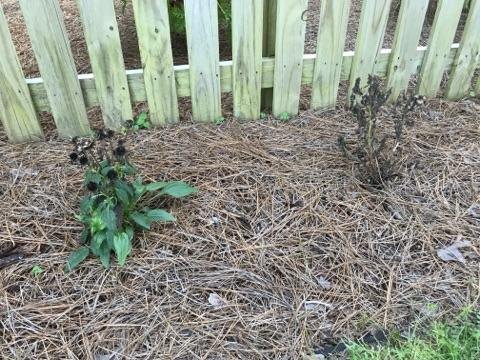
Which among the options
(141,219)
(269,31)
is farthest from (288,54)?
(141,219)

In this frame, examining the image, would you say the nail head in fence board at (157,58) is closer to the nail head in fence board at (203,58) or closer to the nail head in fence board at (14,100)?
the nail head in fence board at (203,58)

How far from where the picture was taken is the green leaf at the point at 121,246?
1764mm

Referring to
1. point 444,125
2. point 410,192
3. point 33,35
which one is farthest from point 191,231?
point 444,125

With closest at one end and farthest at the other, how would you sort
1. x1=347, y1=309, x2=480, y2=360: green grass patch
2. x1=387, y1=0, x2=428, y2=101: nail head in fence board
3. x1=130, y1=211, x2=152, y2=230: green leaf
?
x1=347, y1=309, x2=480, y2=360: green grass patch < x1=130, y1=211, x2=152, y2=230: green leaf < x1=387, y1=0, x2=428, y2=101: nail head in fence board

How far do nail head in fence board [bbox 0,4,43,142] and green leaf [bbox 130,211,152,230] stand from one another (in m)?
1.04

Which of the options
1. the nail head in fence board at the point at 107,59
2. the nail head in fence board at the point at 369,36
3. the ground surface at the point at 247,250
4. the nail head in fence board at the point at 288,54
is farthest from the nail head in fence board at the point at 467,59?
the nail head in fence board at the point at 107,59

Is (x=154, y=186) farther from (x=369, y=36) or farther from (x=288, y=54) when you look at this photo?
(x=369, y=36)

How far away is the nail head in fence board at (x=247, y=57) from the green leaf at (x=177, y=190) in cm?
81

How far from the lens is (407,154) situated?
2.45 m

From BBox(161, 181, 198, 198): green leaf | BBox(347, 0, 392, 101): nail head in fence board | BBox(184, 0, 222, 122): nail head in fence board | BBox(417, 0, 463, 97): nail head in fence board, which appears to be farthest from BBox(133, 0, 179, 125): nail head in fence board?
BBox(417, 0, 463, 97): nail head in fence board

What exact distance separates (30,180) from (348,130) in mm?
1781

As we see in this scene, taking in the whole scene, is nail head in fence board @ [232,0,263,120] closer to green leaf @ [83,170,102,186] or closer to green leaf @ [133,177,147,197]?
green leaf @ [133,177,147,197]

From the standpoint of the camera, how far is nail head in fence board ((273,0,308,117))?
237 cm

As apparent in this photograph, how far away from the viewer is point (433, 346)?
5.30ft
